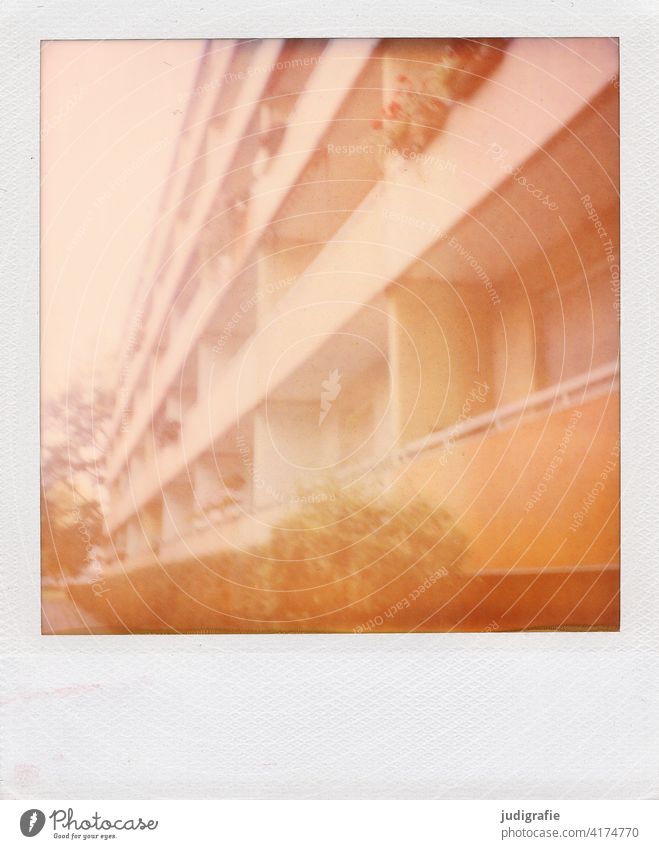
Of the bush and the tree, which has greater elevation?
the tree

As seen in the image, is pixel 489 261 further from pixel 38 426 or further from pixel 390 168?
pixel 38 426

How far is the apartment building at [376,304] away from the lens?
51 cm

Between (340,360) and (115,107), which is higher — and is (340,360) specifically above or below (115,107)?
below

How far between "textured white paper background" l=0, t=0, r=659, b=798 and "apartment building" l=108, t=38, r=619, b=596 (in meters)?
0.02

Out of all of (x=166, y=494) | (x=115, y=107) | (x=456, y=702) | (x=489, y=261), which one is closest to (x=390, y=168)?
(x=489, y=261)

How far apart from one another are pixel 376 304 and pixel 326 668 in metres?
0.32

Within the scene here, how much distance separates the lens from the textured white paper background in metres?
0.50

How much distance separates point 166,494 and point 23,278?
0.23 meters

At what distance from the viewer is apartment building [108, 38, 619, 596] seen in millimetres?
515

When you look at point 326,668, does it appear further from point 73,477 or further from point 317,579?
point 73,477

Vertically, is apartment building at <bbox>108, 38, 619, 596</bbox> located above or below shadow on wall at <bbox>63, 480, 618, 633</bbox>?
above

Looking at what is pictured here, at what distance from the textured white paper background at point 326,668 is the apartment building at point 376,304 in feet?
0.07

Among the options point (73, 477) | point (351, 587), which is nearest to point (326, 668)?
point (351, 587)

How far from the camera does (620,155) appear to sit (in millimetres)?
517
